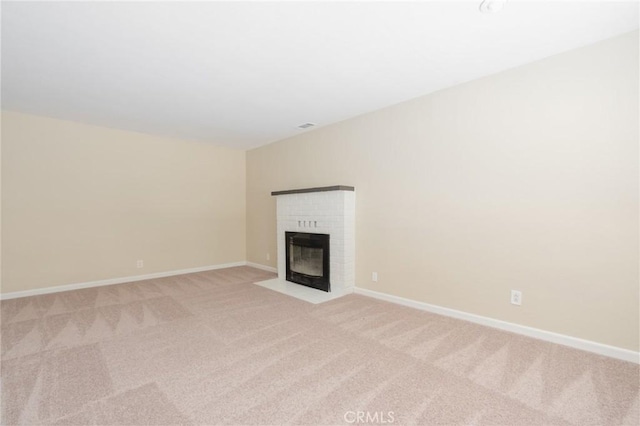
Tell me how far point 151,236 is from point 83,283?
44.6 inches

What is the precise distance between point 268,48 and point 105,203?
12.8 feet

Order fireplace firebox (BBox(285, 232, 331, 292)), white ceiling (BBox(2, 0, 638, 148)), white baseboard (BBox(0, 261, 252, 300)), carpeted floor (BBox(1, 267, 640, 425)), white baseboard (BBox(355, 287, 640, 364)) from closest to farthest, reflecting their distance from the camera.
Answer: carpeted floor (BBox(1, 267, 640, 425)), white ceiling (BBox(2, 0, 638, 148)), white baseboard (BBox(355, 287, 640, 364)), white baseboard (BBox(0, 261, 252, 300)), fireplace firebox (BBox(285, 232, 331, 292))

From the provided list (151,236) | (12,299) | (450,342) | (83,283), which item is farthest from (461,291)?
(12,299)

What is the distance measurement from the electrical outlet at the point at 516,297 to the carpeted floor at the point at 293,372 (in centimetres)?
32

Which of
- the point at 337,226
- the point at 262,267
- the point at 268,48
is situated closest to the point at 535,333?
the point at 337,226

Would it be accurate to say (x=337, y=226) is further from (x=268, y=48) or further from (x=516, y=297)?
(x=268, y=48)

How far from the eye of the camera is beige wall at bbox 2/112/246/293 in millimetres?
3887

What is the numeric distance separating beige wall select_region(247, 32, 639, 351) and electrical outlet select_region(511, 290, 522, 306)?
5cm

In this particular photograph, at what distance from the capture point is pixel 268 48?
2326 millimetres

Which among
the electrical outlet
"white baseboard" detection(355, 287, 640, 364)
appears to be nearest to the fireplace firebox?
"white baseboard" detection(355, 287, 640, 364)

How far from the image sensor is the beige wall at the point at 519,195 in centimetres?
220

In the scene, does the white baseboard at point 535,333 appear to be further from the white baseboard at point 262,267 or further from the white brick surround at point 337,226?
the white baseboard at point 262,267

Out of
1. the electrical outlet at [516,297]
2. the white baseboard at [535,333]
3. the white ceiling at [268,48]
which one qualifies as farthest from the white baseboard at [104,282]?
the electrical outlet at [516,297]

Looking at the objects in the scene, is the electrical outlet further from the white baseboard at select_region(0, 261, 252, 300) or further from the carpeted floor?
the white baseboard at select_region(0, 261, 252, 300)
